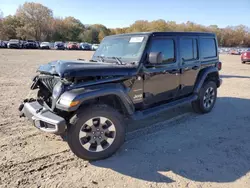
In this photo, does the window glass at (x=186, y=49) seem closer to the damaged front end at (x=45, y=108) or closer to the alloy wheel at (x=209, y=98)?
the alloy wheel at (x=209, y=98)

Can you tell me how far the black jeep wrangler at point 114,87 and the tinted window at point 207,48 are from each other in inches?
1.1

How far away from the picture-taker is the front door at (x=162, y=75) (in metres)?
4.06

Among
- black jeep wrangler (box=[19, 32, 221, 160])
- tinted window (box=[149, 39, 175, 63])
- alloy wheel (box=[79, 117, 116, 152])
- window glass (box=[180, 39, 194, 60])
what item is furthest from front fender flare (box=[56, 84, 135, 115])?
window glass (box=[180, 39, 194, 60])

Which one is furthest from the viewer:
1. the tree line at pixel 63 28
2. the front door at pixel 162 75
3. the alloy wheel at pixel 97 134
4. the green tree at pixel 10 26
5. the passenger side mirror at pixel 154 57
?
the tree line at pixel 63 28

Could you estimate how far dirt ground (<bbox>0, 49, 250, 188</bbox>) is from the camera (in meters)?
2.96

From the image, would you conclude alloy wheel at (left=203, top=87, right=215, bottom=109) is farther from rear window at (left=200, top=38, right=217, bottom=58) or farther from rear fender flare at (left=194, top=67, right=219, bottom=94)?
rear window at (left=200, top=38, right=217, bottom=58)

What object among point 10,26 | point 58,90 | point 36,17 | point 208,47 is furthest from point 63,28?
point 58,90

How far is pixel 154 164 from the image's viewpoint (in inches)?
131

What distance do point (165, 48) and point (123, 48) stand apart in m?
0.84

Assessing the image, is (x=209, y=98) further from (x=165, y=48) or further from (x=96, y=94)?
(x=96, y=94)

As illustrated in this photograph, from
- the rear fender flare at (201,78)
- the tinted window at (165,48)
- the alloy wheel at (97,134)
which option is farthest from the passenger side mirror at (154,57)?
the rear fender flare at (201,78)

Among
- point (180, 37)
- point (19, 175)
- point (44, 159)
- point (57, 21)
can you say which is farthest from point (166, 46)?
point (57, 21)

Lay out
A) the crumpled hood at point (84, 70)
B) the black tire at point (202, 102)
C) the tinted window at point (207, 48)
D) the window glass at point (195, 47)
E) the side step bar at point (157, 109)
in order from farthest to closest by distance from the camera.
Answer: the black tire at point (202, 102), the tinted window at point (207, 48), the window glass at point (195, 47), the side step bar at point (157, 109), the crumpled hood at point (84, 70)

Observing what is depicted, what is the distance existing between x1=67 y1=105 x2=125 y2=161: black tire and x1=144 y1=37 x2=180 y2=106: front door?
0.88 m
